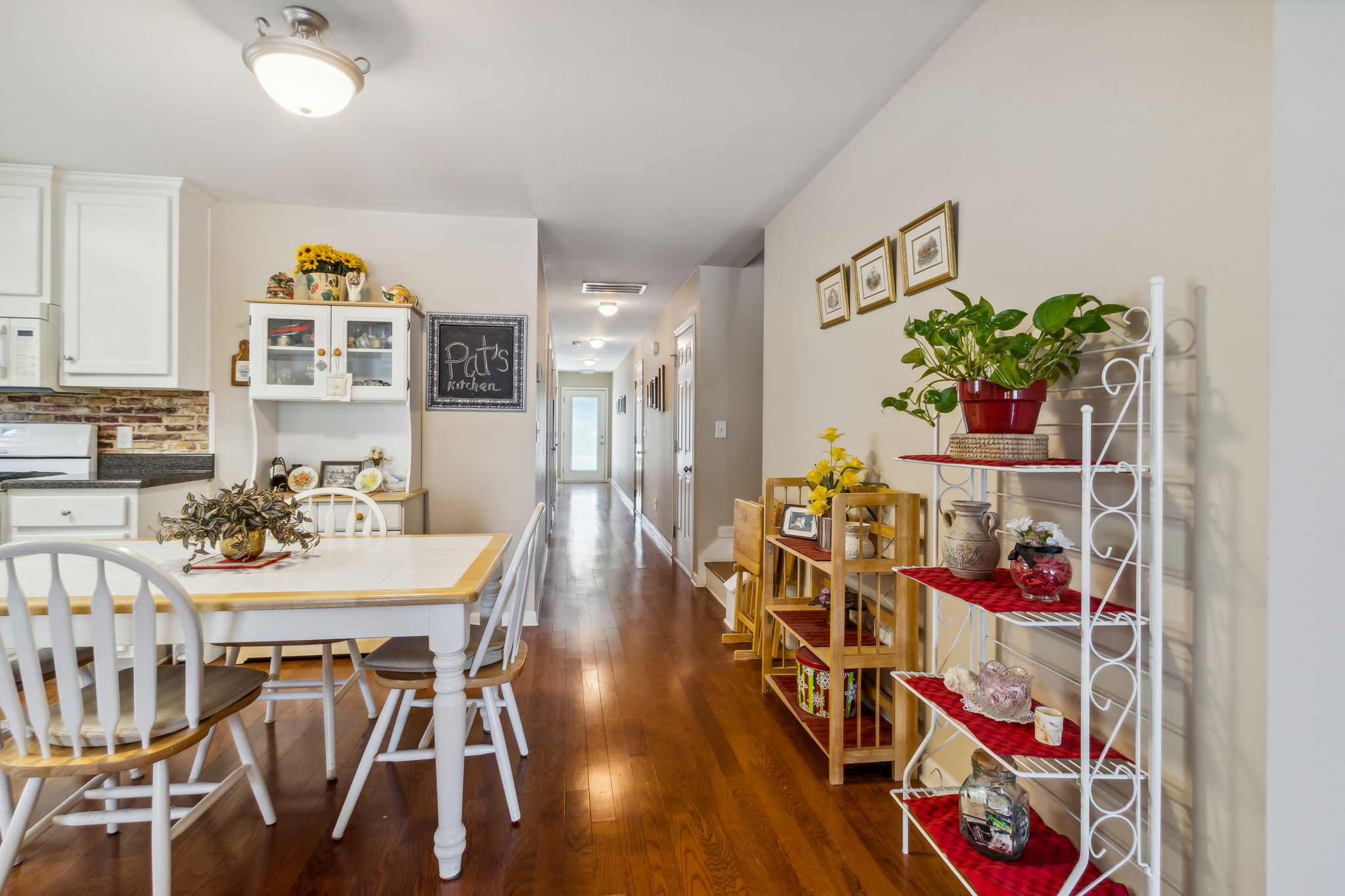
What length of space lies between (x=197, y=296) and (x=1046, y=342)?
155 inches

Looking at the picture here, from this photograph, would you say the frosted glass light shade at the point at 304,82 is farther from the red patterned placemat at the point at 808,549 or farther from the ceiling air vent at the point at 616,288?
the ceiling air vent at the point at 616,288

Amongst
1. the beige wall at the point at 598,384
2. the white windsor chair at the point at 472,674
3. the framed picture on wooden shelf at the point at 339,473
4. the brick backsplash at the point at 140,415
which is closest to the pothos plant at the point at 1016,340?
the white windsor chair at the point at 472,674

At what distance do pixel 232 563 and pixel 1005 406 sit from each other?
7.13 ft

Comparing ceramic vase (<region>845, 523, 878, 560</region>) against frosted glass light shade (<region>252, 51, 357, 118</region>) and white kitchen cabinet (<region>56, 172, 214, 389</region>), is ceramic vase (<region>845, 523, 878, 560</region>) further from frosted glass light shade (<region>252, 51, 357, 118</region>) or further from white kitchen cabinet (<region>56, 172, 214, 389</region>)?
white kitchen cabinet (<region>56, 172, 214, 389</region>)

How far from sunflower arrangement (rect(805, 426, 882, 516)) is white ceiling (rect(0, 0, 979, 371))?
1.34 m

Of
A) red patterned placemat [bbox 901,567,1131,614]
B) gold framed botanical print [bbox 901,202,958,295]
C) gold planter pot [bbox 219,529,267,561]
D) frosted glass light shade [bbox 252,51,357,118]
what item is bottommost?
red patterned placemat [bbox 901,567,1131,614]

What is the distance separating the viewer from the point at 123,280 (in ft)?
10.4

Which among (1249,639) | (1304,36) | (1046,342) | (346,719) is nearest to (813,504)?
(1046,342)

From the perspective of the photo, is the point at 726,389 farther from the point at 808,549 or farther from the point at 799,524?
the point at 808,549

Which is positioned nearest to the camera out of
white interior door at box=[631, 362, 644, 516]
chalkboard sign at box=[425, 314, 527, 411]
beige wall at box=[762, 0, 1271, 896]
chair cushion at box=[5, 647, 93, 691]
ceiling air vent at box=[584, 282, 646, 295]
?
beige wall at box=[762, 0, 1271, 896]

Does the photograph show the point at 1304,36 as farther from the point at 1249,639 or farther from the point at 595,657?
the point at 595,657

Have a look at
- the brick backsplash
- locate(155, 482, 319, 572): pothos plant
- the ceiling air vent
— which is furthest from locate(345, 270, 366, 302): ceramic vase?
the ceiling air vent

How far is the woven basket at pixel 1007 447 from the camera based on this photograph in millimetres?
1409

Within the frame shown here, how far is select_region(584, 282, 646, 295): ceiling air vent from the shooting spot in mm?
5441
